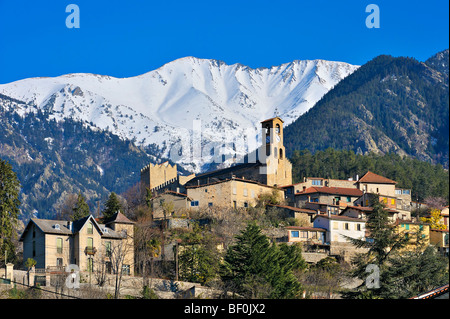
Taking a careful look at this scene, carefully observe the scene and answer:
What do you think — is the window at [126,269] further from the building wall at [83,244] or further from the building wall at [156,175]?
the building wall at [156,175]

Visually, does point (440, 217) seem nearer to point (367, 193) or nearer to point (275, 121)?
point (367, 193)

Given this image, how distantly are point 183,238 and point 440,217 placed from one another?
37.1m

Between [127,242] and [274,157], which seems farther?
[274,157]

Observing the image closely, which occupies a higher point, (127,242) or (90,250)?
(127,242)

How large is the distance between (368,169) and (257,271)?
197 feet

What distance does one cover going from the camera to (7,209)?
A: 62.6 meters

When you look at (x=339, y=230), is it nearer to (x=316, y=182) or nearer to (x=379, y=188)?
(x=316, y=182)

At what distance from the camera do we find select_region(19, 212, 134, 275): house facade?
59312 mm

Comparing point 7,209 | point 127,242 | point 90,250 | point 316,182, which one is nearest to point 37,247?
point 90,250

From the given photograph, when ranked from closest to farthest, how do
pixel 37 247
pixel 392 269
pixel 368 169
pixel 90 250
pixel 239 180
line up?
pixel 392 269, pixel 37 247, pixel 90 250, pixel 239 180, pixel 368 169

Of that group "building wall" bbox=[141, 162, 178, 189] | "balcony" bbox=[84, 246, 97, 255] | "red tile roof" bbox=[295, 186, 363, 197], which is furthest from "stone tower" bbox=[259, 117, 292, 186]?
"balcony" bbox=[84, 246, 97, 255]

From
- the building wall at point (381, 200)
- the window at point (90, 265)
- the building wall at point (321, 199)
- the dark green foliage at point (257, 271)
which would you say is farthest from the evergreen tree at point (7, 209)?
the building wall at point (381, 200)
